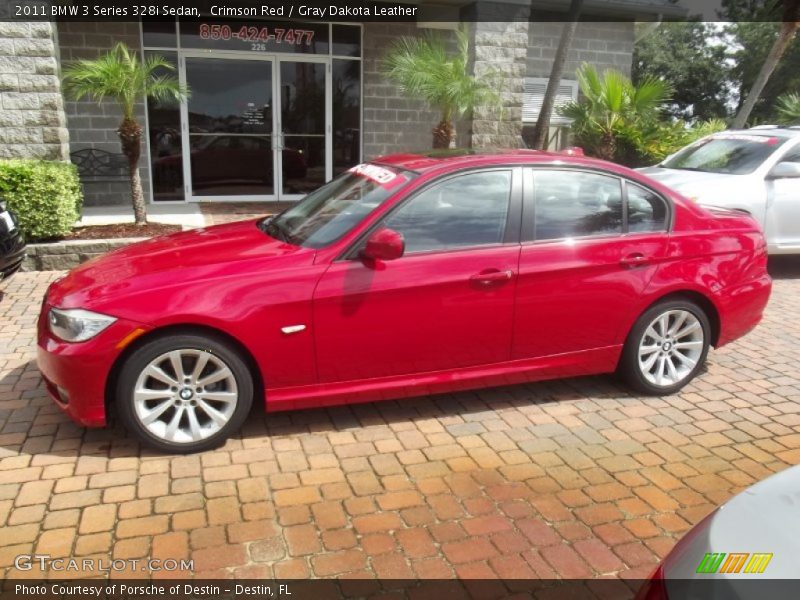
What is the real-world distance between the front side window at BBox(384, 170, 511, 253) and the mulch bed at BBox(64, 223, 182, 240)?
218 inches

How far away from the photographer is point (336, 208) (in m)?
4.43

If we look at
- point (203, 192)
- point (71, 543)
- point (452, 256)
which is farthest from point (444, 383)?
point (203, 192)

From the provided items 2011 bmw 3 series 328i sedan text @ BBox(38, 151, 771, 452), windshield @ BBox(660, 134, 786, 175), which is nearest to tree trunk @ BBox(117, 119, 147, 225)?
2011 bmw 3 series 328i sedan text @ BBox(38, 151, 771, 452)

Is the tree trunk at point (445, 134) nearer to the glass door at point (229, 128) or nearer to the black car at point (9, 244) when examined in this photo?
the glass door at point (229, 128)

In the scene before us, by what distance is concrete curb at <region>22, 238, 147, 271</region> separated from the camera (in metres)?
7.78

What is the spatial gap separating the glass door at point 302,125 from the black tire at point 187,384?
9246 millimetres

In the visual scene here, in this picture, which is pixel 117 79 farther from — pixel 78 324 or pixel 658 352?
pixel 658 352

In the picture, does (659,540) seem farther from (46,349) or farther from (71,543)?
(46,349)

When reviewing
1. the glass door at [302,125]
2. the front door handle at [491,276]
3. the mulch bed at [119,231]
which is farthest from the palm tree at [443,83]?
the front door handle at [491,276]

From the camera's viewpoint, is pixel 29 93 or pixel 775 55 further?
pixel 775 55

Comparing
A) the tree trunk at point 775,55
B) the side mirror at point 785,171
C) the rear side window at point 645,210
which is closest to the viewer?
the rear side window at point 645,210

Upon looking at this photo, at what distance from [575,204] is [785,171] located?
501cm

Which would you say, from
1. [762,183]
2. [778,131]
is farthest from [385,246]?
[778,131]

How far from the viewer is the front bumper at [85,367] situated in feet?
11.7
